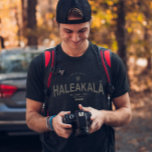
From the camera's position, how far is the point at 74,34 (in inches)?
94.2

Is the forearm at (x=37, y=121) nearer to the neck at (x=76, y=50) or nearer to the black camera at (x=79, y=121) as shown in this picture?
the black camera at (x=79, y=121)

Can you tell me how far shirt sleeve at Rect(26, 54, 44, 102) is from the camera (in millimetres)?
2438

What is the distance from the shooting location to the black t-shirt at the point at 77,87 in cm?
240

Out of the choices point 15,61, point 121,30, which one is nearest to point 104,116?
point 15,61

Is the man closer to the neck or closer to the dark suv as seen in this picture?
the neck

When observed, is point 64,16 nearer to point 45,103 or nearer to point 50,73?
point 50,73

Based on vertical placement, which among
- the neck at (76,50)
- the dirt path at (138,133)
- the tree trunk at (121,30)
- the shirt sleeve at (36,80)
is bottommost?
the dirt path at (138,133)

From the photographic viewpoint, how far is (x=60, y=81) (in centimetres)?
242

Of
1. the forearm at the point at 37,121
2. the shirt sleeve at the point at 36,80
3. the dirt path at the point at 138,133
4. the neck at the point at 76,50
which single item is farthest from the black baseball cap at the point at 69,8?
the dirt path at the point at 138,133

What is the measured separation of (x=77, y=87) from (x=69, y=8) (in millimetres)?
514

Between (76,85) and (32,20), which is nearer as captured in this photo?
(76,85)

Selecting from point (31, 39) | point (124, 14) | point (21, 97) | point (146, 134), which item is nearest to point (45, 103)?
point (21, 97)

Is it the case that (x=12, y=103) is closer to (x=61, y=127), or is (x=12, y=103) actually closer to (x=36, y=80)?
(x=36, y=80)

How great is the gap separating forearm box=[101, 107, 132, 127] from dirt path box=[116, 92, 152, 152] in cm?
365
